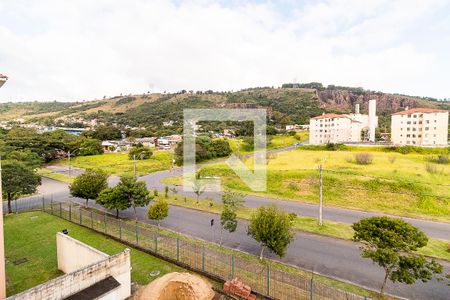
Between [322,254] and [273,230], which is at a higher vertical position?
[273,230]

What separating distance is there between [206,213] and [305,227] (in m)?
8.19

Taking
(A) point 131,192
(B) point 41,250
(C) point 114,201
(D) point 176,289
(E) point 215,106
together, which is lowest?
(B) point 41,250

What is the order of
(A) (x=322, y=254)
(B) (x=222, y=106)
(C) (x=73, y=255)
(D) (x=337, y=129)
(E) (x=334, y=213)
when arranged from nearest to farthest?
1. (C) (x=73, y=255)
2. (A) (x=322, y=254)
3. (E) (x=334, y=213)
4. (D) (x=337, y=129)
5. (B) (x=222, y=106)

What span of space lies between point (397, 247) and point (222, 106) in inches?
4283

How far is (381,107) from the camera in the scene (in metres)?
135

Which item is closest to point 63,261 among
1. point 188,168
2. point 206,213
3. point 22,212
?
point 206,213

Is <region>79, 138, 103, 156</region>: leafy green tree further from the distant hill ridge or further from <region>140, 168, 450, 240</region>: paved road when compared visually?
the distant hill ridge

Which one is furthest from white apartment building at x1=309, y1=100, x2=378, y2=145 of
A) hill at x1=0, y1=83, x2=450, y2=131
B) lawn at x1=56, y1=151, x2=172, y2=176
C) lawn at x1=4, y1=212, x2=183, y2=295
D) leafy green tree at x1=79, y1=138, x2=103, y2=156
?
lawn at x1=4, y1=212, x2=183, y2=295

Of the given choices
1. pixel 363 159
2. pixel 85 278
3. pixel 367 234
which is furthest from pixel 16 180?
pixel 363 159

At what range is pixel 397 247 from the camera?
37.1 feet

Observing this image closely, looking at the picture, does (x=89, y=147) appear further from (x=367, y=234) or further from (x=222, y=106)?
(x=222, y=106)

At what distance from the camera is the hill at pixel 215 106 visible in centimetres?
11188

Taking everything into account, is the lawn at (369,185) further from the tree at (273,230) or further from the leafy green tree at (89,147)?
the leafy green tree at (89,147)

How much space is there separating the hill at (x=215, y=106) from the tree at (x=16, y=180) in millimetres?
74554
